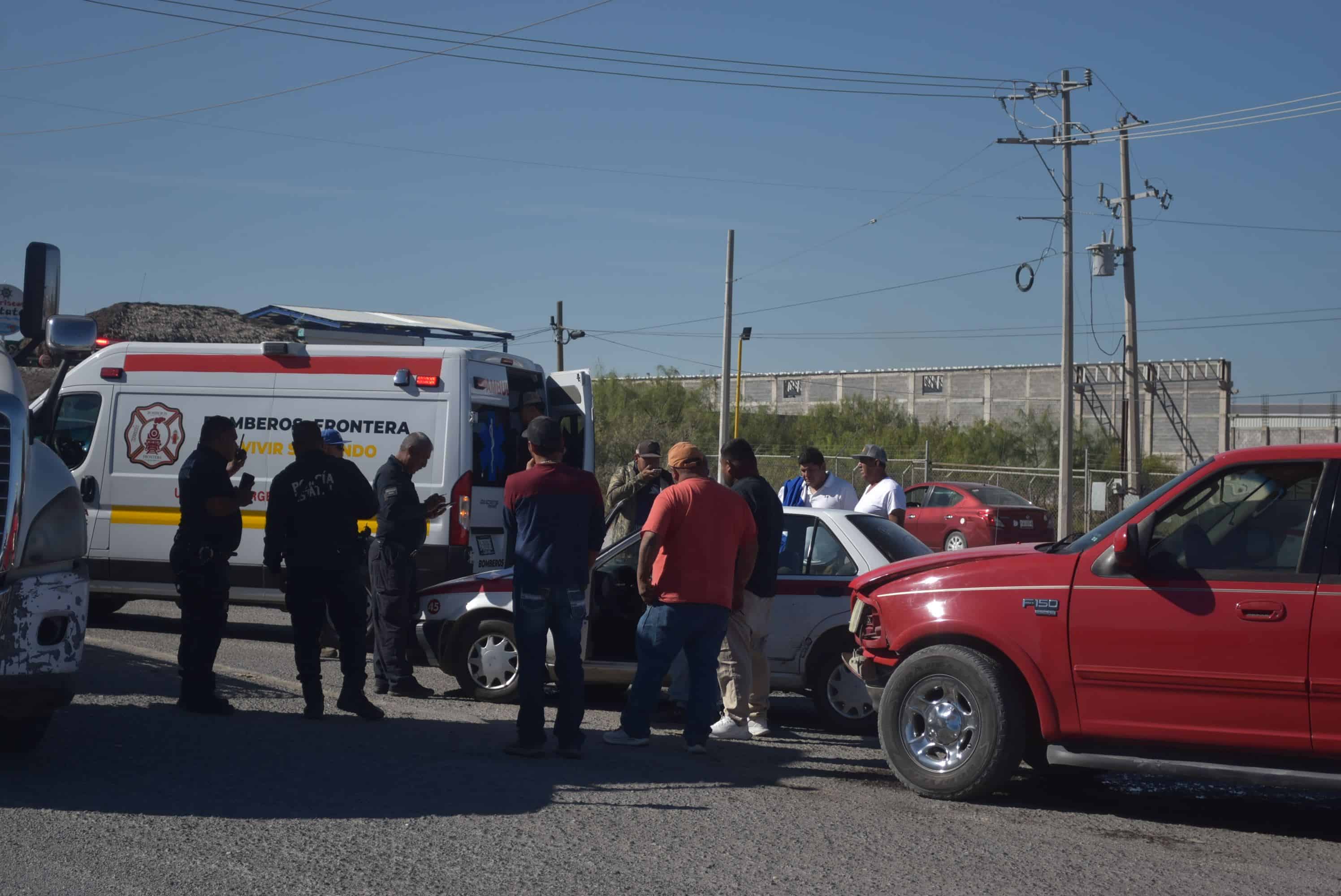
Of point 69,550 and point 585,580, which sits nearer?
point 69,550

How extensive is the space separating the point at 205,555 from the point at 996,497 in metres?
21.8

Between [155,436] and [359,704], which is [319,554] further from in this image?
[155,436]

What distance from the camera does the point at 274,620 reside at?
1366 cm

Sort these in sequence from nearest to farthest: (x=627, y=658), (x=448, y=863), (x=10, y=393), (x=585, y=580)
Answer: (x=448, y=863) → (x=10, y=393) → (x=585, y=580) → (x=627, y=658)

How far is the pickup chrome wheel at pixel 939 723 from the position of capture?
20.8 feet

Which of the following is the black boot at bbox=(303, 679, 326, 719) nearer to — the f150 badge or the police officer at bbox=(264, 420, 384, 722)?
the police officer at bbox=(264, 420, 384, 722)

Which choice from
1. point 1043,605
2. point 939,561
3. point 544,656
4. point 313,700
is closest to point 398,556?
point 313,700

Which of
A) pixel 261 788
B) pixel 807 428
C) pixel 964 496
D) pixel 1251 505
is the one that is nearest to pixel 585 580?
pixel 261 788

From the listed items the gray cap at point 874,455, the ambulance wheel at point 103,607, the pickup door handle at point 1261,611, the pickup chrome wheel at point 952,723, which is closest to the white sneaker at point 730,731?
the pickup chrome wheel at point 952,723

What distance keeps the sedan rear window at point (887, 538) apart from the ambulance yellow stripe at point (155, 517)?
17.8 feet

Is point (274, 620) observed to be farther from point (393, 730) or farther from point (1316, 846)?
point (1316, 846)

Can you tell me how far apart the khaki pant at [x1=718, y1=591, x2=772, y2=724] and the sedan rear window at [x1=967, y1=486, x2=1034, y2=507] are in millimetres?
19752

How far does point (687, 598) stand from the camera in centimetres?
724

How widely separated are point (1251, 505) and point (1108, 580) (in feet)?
2.36
